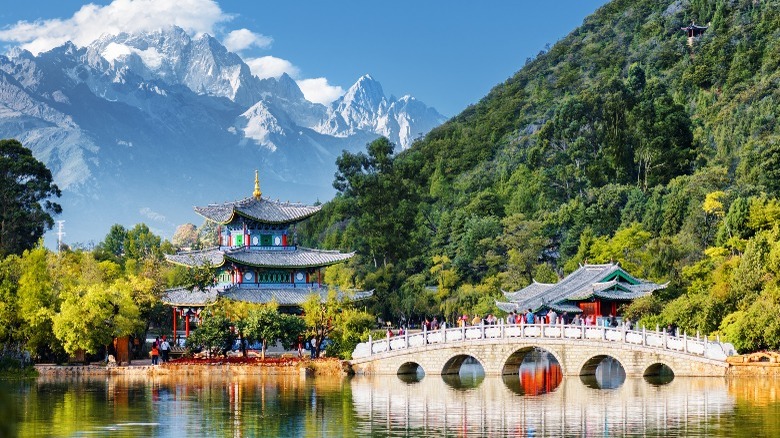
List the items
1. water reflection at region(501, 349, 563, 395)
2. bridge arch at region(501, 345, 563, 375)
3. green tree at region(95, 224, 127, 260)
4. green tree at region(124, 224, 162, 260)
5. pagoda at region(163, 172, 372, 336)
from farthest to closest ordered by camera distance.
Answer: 1. green tree at region(95, 224, 127, 260)
2. green tree at region(124, 224, 162, 260)
3. pagoda at region(163, 172, 372, 336)
4. bridge arch at region(501, 345, 563, 375)
5. water reflection at region(501, 349, 563, 395)

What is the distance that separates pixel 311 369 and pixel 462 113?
283ft

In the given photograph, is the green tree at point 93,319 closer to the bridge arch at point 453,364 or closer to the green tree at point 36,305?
the green tree at point 36,305

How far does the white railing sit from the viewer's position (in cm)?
4009

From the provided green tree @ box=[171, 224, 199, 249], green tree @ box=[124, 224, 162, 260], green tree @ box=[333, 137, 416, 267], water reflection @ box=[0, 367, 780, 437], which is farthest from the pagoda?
green tree @ box=[171, 224, 199, 249]

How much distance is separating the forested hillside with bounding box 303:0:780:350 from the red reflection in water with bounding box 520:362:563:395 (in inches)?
171

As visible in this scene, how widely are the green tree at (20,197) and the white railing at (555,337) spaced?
122 ft

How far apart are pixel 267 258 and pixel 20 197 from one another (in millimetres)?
26608

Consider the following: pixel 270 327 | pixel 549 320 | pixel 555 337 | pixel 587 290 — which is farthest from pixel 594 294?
pixel 270 327

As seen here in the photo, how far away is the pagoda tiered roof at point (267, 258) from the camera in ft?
192

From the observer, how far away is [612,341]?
4175 centimetres

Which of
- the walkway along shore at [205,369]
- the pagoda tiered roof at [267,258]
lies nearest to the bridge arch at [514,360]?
the walkway along shore at [205,369]

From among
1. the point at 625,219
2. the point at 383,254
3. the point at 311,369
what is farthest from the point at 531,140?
the point at 311,369

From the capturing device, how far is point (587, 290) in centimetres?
5478

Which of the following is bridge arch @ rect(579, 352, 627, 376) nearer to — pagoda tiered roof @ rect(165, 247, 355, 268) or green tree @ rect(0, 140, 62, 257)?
pagoda tiered roof @ rect(165, 247, 355, 268)
